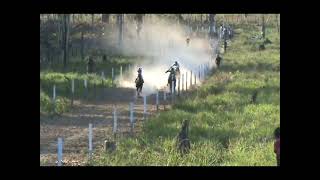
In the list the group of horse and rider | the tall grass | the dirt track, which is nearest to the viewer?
the tall grass

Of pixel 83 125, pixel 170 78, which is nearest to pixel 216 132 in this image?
pixel 83 125

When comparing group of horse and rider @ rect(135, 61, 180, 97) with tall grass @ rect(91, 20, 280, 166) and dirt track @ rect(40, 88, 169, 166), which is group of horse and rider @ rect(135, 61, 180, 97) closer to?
dirt track @ rect(40, 88, 169, 166)

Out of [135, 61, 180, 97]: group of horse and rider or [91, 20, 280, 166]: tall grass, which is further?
[135, 61, 180, 97]: group of horse and rider

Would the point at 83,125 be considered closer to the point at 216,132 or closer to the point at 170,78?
the point at 216,132

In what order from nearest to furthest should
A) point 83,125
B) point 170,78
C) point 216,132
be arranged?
1. point 216,132
2. point 83,125
3. point 170,78

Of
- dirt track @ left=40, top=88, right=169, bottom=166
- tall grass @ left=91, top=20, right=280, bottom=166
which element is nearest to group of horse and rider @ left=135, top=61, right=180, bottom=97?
dirt track @ left=40, top=88, right=169, bottom=166

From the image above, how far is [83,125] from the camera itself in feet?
63.4

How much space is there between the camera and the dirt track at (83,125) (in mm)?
14708


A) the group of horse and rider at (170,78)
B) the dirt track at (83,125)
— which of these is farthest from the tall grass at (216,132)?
the group of horse and rider at (170,78)

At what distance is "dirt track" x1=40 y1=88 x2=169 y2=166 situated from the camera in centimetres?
1471

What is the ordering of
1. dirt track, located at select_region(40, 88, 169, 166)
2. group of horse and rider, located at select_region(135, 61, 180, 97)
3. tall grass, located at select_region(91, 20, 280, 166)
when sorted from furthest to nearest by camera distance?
group of horse and rider, located at select_region(135, 61, 180, 97) < dirt track, located at select_region(40, 88, 169, 166) < tall grass, located at select_region(91, 20, 280, 166)
